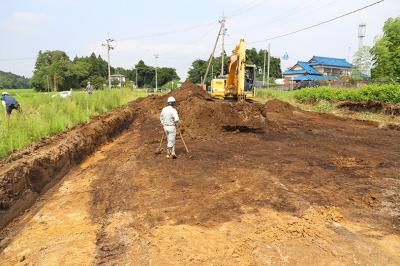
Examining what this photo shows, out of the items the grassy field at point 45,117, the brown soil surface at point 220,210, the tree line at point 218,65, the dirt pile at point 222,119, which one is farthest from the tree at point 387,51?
the tree line at point 218,65

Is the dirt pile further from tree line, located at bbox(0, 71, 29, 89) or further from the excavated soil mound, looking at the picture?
tree line, located at bbox(0, 71, 29, 89)

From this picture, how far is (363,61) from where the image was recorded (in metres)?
38.5

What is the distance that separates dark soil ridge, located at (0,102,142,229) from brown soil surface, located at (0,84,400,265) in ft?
0.70

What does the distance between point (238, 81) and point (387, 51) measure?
80.2 ft

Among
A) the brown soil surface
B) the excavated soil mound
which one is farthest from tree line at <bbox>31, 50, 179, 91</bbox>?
the brown soil surface

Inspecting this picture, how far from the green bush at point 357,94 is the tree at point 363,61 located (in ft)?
43.1

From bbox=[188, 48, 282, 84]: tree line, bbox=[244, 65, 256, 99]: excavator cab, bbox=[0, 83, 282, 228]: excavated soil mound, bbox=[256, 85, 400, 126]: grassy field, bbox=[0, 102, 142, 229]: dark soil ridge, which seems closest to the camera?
bbox=[0, 102, 142, 229]: dark soil ridge

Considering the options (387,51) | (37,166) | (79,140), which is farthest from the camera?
(387,51)

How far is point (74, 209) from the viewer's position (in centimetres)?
606

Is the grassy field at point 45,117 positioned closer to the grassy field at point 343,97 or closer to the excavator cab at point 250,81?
the excavator cab at point 250,81

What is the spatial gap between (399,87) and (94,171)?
55.3ft

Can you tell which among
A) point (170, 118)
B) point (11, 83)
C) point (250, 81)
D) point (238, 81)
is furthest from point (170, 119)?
point (11, 83)

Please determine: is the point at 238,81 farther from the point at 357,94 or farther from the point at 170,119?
the point at 170,119

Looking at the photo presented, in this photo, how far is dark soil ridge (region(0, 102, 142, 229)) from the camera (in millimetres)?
5918
